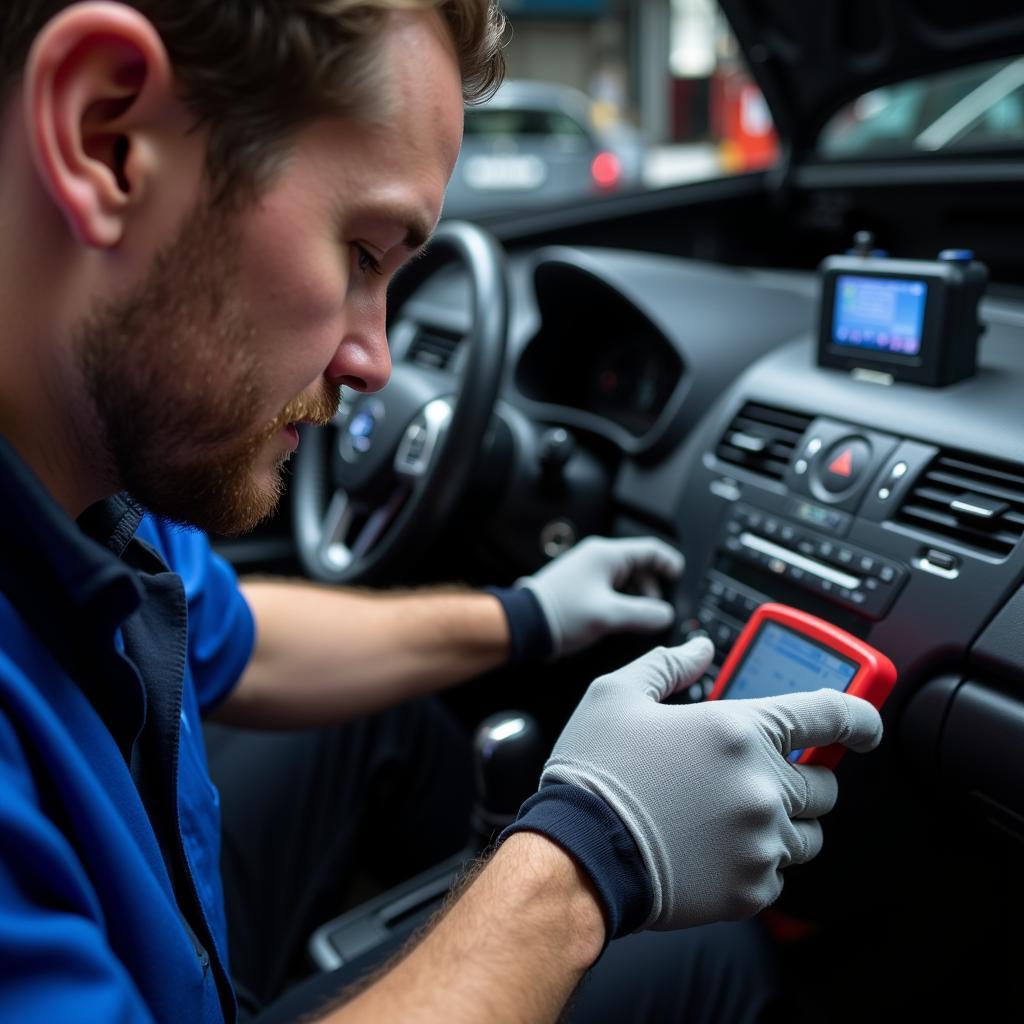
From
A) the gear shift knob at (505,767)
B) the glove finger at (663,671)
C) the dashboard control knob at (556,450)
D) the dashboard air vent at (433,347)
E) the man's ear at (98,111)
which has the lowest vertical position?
the gear shift knob at (505,767)

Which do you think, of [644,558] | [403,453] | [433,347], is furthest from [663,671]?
[433,347]

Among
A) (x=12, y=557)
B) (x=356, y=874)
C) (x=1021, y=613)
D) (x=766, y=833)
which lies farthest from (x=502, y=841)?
(x=356, y=874)

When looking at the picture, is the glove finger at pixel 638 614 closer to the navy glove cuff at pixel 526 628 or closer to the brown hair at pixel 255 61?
the navy glove cuff at pixel 526 628

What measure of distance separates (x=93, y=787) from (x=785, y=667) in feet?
2.01

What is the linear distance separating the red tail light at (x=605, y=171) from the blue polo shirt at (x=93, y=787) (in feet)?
19.2

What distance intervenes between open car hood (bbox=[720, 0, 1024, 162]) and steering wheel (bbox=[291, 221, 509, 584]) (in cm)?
68

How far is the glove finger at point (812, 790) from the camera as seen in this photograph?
2.65 ft

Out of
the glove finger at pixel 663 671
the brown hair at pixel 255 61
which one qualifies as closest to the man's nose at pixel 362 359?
the brown hair at pixel 255 61

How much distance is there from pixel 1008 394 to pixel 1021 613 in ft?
0.94

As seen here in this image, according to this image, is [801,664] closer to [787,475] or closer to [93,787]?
[787,475]

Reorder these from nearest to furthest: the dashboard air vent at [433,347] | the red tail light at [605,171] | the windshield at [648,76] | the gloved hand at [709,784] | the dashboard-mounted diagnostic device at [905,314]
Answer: the gloved hand at [709,784], the dashboard-mounted diagnostic device at [905,314], the dashboard air vent at [433,347], the red tail light at [605,171], the windshield at [648,76]

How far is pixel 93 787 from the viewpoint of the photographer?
644 millimetres

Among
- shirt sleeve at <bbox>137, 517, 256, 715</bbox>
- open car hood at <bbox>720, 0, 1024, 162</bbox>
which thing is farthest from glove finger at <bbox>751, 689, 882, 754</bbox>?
open car hood at <bbox>720, 0, 1024, 162</bbox>

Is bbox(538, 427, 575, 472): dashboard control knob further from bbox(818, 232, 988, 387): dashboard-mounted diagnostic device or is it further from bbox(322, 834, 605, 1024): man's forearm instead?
bbox(322, 834, 605, 1024): man's forearm
